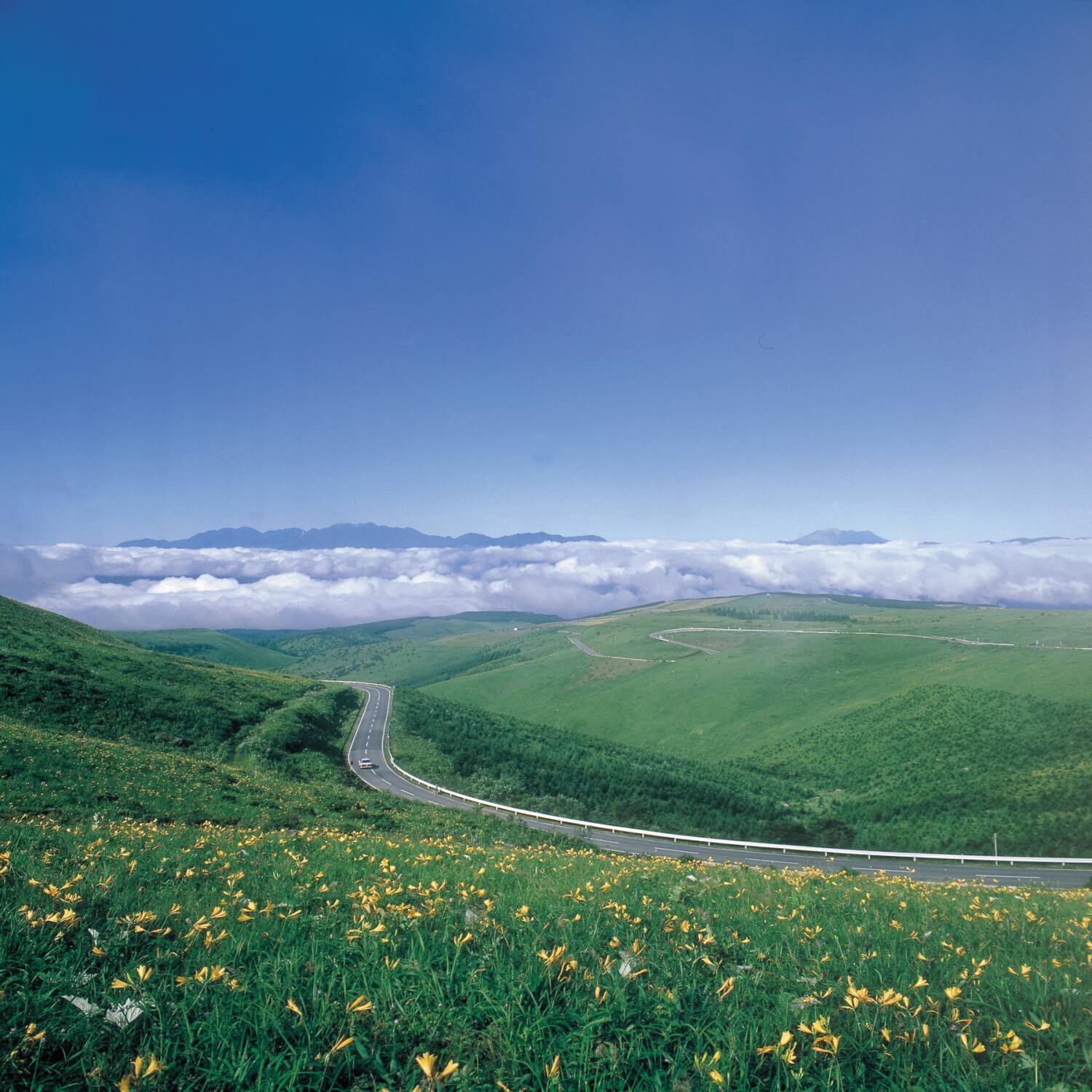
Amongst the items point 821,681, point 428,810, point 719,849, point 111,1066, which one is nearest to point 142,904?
point 111,1066

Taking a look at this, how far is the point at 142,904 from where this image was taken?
17.2ft

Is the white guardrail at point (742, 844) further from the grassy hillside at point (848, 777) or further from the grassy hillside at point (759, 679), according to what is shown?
the grassy hillside at point (759, 679)

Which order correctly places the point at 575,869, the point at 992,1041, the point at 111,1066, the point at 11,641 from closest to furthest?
the point at 111,1066 < the point at 992,1041 < the point at 575,869 < the point at 11,641

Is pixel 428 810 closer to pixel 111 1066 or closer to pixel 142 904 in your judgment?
pixel 142 904

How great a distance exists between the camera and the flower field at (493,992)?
312cm

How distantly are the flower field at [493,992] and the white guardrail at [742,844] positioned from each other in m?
47.6

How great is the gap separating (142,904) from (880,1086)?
5.97m

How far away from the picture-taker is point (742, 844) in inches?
1908

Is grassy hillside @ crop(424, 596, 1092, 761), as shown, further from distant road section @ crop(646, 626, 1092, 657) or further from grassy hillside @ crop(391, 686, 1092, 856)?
grassy hillside @ crop(391, 686, 1092, 856)

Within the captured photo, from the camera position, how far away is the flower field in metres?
3.12

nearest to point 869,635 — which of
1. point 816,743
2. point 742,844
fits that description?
point 816,743

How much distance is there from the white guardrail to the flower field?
156ft

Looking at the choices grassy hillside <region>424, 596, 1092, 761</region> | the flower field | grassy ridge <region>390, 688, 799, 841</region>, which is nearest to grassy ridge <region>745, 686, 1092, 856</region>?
grassy hillside <region>424, 596, 1092, 761</region>

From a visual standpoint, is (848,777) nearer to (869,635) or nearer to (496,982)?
(869,635)
